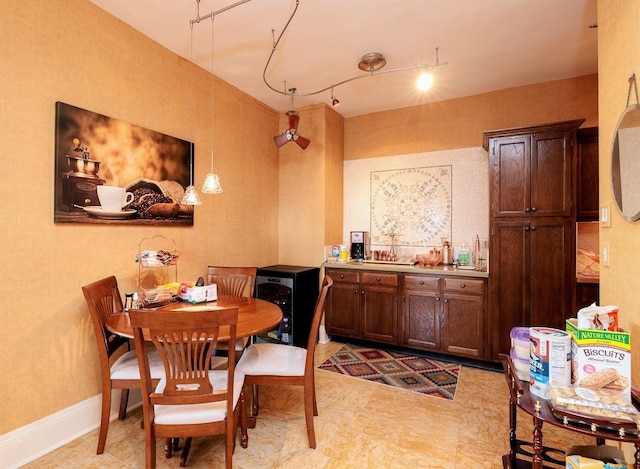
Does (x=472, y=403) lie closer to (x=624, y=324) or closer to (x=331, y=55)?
(x=624, y=324)

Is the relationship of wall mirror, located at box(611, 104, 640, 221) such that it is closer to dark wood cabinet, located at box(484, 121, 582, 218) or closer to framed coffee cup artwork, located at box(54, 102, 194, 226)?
dark wood cabinet, located at box(484, 121, 582, 218)

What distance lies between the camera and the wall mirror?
4.99 feet

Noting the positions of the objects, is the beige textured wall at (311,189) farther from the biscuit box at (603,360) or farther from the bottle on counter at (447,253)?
the biscuit box at (603,360)

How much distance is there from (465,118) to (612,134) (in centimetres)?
222

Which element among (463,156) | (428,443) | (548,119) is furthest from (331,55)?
(428,443)

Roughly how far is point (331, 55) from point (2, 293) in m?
2.95

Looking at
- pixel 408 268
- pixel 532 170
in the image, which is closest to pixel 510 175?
pixel 532 170

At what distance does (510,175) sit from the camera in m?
3.12

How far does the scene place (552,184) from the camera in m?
2.97

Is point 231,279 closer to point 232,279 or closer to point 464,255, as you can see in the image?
point 232,279

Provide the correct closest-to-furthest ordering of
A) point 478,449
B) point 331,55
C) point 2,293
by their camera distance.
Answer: point 2,293, point 478,449, point 331,55

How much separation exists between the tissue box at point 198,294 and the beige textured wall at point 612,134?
2.52 meters

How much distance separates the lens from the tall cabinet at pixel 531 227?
293cm

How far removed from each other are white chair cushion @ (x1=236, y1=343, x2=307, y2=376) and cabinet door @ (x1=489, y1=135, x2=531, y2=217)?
7.68ft
